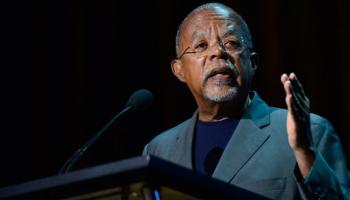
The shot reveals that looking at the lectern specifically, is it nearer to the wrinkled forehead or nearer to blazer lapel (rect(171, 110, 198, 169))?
blazer lapel (rect(171, 110, 198, 169))

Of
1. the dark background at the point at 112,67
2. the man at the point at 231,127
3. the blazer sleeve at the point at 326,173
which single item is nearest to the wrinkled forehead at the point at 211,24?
the man at the point at 231,127

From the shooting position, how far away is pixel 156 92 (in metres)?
3.49

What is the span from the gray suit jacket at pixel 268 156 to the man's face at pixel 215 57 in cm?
13

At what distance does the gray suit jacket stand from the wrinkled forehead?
1.03ft

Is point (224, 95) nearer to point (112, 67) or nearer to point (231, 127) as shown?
point (231, 127)

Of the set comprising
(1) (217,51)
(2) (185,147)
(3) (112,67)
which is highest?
(1) (217,51)

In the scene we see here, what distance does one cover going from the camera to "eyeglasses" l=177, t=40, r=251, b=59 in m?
2.38

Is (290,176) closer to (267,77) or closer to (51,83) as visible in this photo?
(267,77)

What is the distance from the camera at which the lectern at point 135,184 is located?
124cm

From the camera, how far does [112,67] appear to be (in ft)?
11.4

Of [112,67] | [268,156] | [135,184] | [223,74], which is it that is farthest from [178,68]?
[135,184]

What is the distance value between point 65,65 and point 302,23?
4.20 ft

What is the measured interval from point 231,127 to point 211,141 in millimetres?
96

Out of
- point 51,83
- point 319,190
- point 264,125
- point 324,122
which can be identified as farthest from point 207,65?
point 51,83
